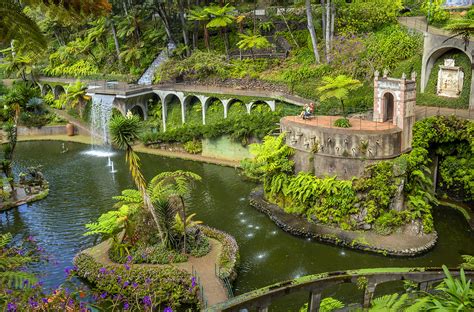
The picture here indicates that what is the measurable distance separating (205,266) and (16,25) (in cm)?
1072

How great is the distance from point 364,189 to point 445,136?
511 centimetres

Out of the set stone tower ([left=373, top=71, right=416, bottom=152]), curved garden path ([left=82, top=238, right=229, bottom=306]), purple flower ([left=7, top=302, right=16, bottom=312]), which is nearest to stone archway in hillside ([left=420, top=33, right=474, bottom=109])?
stone tower ([left=373, top=71, right=416, bottom=152])

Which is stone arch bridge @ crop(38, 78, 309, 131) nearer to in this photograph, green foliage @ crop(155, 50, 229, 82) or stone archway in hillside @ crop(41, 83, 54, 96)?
green foliage @ crop(155, 50, 229, 82)

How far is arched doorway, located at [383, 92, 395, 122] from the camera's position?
2239 cm

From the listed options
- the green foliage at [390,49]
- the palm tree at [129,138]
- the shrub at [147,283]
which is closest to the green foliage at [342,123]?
the palm tree at [129,138]

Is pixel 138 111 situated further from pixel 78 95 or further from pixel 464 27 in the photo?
pixel 464 27

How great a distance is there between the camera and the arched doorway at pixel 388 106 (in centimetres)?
2239

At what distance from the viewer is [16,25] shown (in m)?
8.13

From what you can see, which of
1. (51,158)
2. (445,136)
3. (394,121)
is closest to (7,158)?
(51,158)

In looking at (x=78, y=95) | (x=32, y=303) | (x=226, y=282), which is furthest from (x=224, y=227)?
(x=78, y=95)

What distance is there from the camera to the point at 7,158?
85.6 ft

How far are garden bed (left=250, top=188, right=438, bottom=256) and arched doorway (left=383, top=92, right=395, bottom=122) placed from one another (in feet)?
19.7

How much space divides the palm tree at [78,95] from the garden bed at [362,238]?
2440 cm

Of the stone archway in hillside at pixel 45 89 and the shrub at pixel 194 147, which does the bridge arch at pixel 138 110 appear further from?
the stone archway in hillside at pixel 45 89
